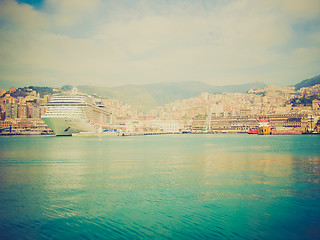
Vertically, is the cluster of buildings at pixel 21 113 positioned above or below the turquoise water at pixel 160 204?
above

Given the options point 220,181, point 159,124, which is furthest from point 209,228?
point 159,124

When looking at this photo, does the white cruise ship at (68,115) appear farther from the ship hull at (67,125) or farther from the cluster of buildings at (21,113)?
the cluster of buildings at (21,113)

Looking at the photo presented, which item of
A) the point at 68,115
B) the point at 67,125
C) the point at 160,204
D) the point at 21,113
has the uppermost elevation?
the point at 21,113

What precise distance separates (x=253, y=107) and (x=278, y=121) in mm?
35908

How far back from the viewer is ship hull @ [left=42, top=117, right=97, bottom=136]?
4881cm

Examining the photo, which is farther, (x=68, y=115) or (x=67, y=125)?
(x=67, y=125)

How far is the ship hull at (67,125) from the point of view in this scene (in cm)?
4881

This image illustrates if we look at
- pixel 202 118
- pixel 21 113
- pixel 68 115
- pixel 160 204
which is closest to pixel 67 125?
pixel 68 115

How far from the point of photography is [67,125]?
168 ft

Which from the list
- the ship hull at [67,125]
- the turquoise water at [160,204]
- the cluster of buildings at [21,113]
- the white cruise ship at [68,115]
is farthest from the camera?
the cluster of buildings at [21,113]

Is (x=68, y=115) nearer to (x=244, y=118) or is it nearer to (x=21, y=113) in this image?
(x=21, y=113)

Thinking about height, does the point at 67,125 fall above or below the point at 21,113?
below

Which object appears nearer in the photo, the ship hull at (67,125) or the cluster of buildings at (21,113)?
the ship hull at (67,125)

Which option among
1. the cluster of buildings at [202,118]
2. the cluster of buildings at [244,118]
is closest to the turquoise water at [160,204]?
the cluster of buildings at [202,118]
